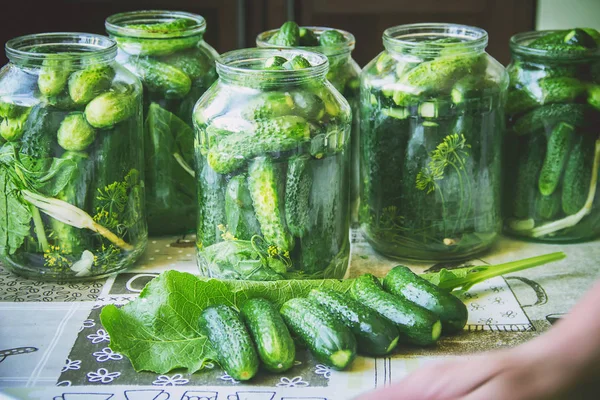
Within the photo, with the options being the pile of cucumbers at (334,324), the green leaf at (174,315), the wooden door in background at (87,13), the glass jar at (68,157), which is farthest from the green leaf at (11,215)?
the wooden door in background at (87,13)

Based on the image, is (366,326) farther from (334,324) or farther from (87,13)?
(87,13)

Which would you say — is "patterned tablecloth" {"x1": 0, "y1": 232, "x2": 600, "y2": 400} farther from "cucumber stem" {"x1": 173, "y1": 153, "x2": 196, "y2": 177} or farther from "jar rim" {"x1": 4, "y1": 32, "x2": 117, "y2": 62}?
"jar rim" {"x1": 4, "y1": 32, "x2": 117, "y2": 62}

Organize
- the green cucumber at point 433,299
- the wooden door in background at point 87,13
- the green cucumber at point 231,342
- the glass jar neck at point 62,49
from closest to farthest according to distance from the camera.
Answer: the green cucumber at point 231,342
the green cucumber at point 433,299
the glass jar neck at point 62,49
the wooden door in background at point 87,13

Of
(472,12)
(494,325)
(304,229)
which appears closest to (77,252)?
(304,229)

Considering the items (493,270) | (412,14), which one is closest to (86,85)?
(493,270)

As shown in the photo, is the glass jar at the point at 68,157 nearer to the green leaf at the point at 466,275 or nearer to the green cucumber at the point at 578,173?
the green leaf at the point at 466,275

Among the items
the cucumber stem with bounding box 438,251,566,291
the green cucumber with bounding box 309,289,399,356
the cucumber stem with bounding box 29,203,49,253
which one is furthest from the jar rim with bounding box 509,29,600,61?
the cucumber stem with bounding box 29,203,49,253

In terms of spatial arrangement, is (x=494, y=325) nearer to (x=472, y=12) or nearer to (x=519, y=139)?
(x=519, y=139)

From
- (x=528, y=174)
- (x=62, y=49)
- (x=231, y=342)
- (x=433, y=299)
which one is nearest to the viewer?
(x=231, y=342)
